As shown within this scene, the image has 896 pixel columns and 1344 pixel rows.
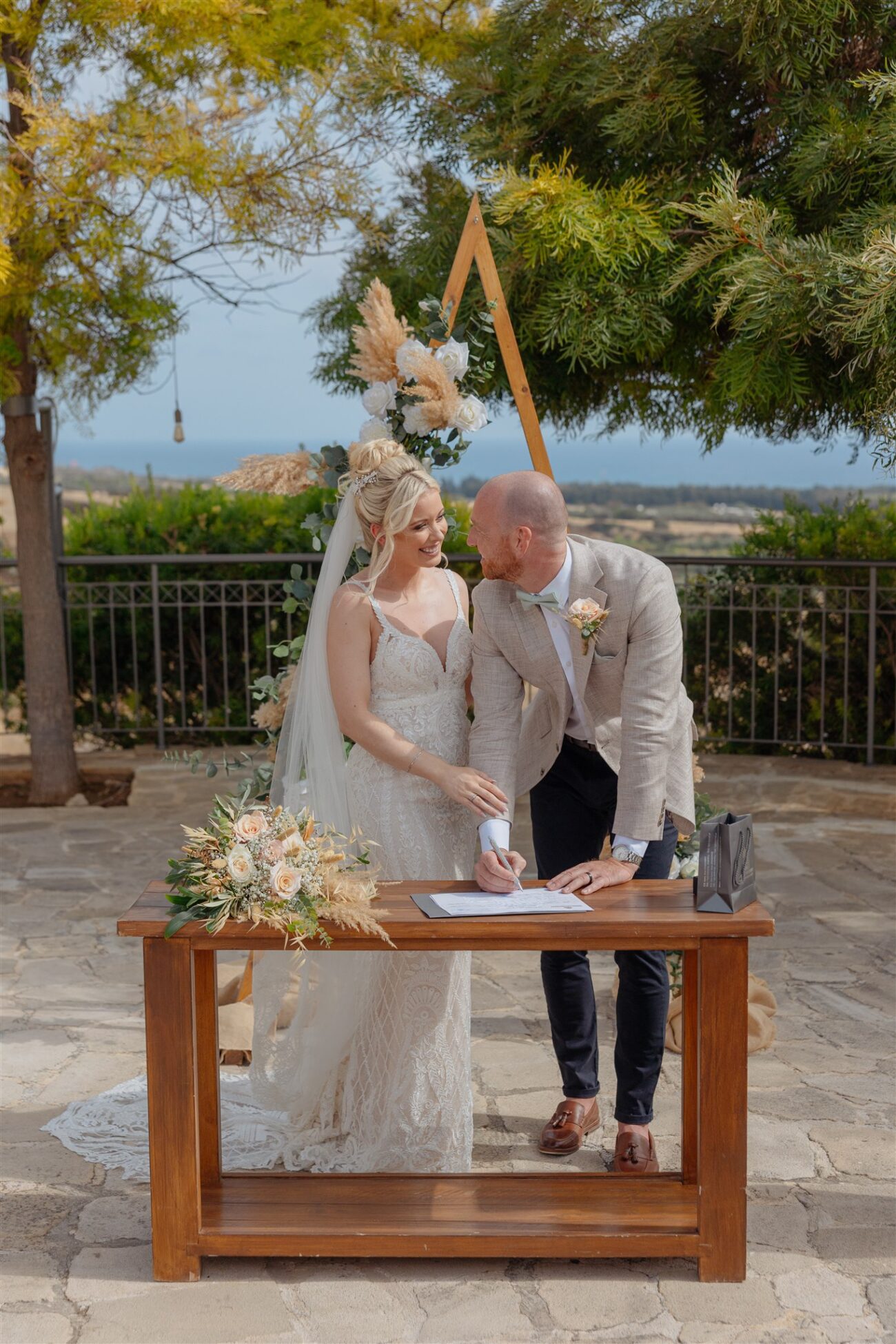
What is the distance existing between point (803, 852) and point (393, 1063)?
3.67 m

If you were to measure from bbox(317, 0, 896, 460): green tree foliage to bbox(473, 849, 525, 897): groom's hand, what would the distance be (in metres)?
2.17

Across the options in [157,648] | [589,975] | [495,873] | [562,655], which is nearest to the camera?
[495,873]

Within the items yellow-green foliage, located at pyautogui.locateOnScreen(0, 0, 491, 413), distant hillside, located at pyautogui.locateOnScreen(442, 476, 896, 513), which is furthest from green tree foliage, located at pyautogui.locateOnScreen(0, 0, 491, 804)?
distant hillside, located at pyautogui.locateOnScreen(442, 476, 896, 513)

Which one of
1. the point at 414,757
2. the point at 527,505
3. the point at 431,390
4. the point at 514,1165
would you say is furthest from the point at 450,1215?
the point at 431,390

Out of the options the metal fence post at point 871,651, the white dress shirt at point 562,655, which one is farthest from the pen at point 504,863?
the metal fence post at point 871,651

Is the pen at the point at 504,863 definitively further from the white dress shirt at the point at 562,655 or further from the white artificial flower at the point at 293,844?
the white artificial flower at the point at 293,844

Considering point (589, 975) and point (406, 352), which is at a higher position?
point (406, 352)

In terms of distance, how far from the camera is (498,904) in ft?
10.3

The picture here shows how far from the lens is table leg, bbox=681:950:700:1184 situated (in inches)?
132

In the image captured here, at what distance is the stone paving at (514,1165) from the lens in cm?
296

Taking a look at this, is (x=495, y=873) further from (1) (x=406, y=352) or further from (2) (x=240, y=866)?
(1) (x=406, y=352)

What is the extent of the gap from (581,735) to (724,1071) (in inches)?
38.5

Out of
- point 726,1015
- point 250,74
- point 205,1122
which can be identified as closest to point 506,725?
point 726,1015

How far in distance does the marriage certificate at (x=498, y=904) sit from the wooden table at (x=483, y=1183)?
0.03 meters
